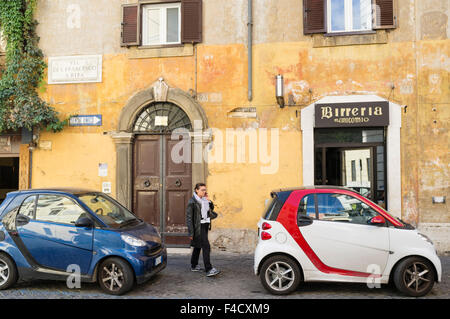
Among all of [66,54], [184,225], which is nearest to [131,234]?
[184,225]

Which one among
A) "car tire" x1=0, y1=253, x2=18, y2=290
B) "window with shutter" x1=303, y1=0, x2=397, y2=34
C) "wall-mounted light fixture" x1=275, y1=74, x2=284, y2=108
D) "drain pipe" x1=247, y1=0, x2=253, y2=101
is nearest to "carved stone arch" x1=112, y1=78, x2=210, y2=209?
"drain pipe" x1=247, y1=0, x2=253, y2=101

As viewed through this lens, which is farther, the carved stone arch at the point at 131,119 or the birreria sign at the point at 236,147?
the carved stone arch at the point at 131,119

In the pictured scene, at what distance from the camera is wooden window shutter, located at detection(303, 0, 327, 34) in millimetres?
9242

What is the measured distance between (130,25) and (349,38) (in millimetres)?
5333

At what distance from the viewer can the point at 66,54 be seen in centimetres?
1033

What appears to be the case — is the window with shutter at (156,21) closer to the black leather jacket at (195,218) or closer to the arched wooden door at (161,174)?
the arched wooden door at (161,174)

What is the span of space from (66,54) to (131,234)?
629 centimetres

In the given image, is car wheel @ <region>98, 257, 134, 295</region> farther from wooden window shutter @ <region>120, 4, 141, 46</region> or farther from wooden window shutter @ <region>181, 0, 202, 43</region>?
wooden window shutter @ <region>120, 4, 141, 46</region>

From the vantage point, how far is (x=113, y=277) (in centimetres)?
599

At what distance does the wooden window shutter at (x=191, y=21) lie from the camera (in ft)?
32.1

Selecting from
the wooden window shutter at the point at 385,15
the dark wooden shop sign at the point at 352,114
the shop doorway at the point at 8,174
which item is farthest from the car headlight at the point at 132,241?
the wooden window shutter at the point at 385,15

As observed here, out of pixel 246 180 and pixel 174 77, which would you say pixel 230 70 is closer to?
pixel 174 77

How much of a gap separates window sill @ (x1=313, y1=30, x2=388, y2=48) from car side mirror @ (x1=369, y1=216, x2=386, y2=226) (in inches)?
193
